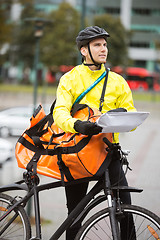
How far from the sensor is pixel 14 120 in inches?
664

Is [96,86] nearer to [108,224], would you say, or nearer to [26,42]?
[108,224]

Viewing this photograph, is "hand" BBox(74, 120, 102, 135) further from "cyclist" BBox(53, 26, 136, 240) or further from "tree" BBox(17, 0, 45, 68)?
"tree" BBox(17, 0, 45, 68)

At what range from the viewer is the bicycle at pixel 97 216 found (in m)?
2.81

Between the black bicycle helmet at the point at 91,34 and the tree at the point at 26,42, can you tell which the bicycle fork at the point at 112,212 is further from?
the tree at the point at 26,42

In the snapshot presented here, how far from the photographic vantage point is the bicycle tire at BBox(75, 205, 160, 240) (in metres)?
2.79

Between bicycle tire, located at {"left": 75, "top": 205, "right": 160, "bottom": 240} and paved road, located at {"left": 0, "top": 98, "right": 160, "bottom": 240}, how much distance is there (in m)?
1.33

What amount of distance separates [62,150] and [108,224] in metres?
0.51

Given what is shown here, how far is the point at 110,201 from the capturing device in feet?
9.26

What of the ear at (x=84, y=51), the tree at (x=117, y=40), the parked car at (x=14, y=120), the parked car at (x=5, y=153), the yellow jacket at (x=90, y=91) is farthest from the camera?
the tree at (x=117, y=40)

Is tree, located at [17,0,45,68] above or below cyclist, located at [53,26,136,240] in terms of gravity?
above

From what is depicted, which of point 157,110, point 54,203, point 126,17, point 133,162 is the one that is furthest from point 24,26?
point 54,203

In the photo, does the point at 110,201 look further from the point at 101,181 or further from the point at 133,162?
the point at 133,162

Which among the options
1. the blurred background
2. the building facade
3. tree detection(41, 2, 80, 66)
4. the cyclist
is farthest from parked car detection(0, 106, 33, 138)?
the building facade

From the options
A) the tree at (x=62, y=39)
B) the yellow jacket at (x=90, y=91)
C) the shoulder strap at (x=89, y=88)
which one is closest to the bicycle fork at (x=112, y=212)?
the yellow jacket at (x=90, y=91)
